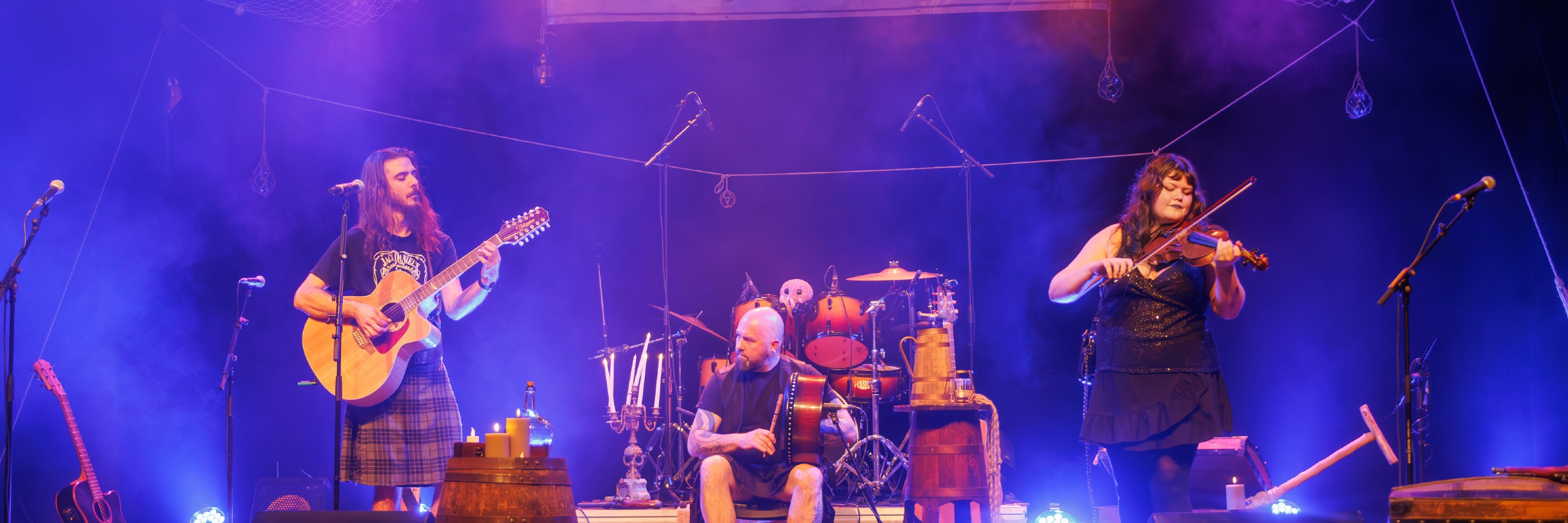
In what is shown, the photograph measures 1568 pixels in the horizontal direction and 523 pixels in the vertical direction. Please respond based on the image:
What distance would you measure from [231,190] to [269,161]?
33cm

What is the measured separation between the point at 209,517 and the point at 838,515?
374 centimetres

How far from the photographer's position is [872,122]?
8055 millimetres

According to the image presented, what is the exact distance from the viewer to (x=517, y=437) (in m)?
3.40

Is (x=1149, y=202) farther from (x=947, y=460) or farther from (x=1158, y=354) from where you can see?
(x=947, y=460)

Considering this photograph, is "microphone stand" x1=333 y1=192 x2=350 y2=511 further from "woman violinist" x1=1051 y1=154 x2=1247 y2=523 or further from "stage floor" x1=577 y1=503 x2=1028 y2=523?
"woman violinist" x1=1051 y1=154 x2=1247 y2=523

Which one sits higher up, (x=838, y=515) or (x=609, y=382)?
(x=609, y=382)

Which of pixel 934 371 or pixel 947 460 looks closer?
pixel 947 460

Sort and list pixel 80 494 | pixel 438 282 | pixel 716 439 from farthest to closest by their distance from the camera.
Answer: pixel 80 494
pixel 716 439
pixel 438 282

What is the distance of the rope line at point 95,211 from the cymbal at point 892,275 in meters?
4.81

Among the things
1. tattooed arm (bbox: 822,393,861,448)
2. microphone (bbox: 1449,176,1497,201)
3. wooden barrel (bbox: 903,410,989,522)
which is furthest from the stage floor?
microphone (bbox: 1449,176,1497,201)

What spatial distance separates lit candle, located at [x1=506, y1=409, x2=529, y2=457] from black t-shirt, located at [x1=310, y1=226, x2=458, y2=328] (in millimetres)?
1240

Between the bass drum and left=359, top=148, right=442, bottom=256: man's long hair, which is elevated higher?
left=359, top=148, right=442, bottom=256: man's long hair

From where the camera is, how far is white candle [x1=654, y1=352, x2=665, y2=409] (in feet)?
24.8

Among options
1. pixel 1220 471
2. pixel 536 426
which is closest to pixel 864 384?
pixel 536 426
